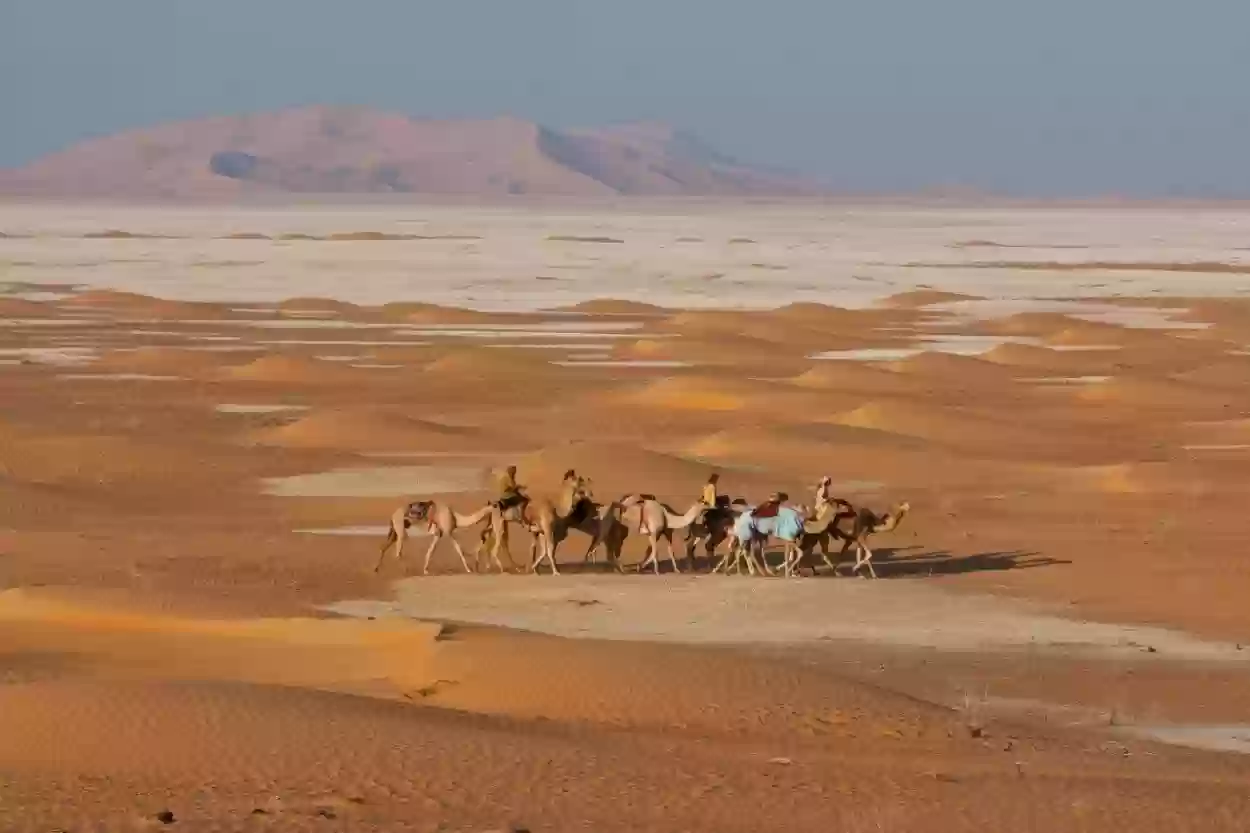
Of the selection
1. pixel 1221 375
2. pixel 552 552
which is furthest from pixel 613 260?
pixel 552 552

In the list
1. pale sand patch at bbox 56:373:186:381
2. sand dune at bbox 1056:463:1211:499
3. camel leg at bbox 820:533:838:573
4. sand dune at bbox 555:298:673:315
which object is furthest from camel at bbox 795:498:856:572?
sand dune at bbox 555:298:673:315

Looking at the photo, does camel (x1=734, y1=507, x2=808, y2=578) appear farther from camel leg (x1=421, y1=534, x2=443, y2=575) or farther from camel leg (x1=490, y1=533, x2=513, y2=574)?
camel leg (x1=421, y1=534, x2=443, y2=575)

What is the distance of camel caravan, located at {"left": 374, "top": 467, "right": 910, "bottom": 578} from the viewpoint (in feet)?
65.6

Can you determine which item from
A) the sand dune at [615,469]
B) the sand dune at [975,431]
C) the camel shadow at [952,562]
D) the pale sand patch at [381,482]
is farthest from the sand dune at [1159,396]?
the camel shadow at [952,562]

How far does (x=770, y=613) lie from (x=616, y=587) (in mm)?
1641

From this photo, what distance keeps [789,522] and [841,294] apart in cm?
5182

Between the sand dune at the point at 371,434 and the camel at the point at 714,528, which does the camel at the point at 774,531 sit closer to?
the camel at the point at 714,528

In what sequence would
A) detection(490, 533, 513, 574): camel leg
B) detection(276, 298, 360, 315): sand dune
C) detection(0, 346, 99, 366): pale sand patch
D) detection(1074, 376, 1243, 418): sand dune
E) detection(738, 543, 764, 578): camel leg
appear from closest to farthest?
1. detection(738, 543, 764, 578): camel leg
2. detection(490, 533, 513, 574): camel leg
3. detection(1074, 376, 1243, 418): sand dune
4. detection(0, 346, 99, 366): pale sand patch
5. detection(276, 298, 360, 315): sand dune

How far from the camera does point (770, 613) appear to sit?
1827 cm

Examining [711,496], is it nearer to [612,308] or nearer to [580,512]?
[580,512]

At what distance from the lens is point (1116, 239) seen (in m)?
127

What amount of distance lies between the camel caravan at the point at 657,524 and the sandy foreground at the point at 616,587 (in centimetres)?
38

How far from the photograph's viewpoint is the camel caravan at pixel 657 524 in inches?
787

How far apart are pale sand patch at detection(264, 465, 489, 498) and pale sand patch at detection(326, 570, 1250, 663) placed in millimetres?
6244
